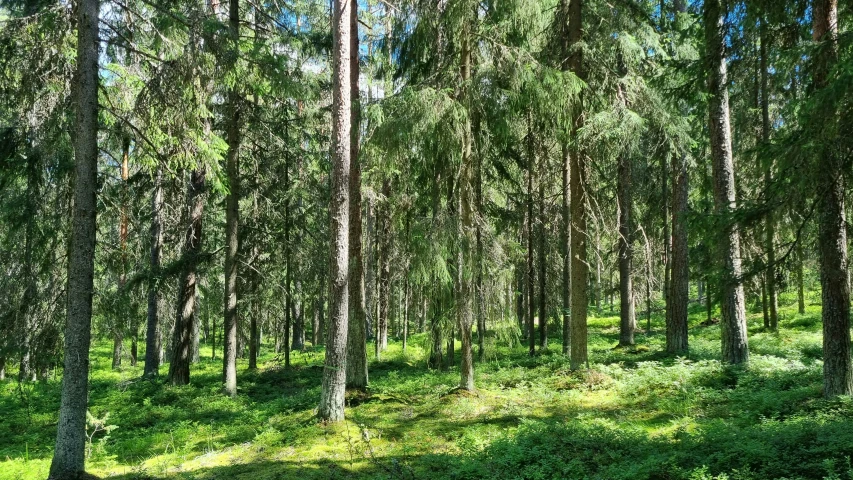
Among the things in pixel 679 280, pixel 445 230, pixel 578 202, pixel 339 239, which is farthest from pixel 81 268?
pixel 679 280

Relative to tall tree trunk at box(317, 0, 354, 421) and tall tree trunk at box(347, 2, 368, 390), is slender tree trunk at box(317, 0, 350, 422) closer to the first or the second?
tall tree trunk at box(317, 0, 354, 421)

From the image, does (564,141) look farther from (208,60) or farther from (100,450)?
(100,450)

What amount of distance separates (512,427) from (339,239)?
13.1 feet

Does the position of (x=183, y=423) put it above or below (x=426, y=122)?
below

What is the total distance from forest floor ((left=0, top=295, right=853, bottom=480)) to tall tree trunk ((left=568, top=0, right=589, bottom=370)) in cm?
149

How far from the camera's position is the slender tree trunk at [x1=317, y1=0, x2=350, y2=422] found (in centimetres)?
813

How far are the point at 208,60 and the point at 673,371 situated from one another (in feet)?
33.6

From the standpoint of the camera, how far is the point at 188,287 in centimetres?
1391

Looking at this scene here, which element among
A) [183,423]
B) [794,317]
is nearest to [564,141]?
[183,423]

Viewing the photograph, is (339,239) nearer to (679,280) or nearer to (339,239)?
(339,239)

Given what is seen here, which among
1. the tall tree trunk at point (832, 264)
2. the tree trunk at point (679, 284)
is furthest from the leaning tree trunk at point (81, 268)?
the tree trunk at point (679, 284)

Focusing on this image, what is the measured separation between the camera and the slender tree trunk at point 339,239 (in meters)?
8.13

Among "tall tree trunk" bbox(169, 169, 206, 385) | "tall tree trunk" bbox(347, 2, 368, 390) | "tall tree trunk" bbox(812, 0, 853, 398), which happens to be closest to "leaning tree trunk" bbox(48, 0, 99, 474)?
"tall tree trunk" bbox(347, 2, 368, 390)

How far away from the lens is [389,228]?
19.4 meters
